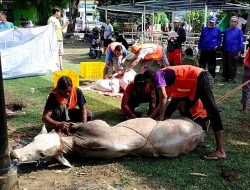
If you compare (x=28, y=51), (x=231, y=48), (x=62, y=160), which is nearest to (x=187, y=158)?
(x=62, y=160)

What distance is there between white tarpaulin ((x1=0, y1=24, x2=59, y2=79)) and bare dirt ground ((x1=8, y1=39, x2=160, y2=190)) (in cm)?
653

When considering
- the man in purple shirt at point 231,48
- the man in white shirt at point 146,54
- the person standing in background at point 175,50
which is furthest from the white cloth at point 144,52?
the person standing in background at point 175,50

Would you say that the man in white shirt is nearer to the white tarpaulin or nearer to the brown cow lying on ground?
the brown cow lying on ground

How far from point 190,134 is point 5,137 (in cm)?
242

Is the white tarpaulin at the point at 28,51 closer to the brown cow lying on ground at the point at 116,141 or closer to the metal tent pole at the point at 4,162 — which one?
the brown cow lying on ground at the point at 116,141

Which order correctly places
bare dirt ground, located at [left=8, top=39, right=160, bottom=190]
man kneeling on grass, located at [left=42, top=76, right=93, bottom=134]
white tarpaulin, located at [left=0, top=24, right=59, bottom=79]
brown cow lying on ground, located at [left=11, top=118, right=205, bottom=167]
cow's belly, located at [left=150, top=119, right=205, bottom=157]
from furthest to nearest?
white tarpaulin, located at [left=0, top=24, right=59, bottom=79] → man kneeling on grass, located at [left=42, top=76, right=93, bottom=134] → cow's belly, located at [left=150, top=119, right=205, bottom=157] → brown cow lying on ground, located at [left=11, top=118, right=205, bottom=167] → bare dirt ground, located at [left=8, top=39, right=160, bottom=190]

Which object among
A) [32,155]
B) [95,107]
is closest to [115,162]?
[32,155]

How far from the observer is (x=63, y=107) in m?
4.82

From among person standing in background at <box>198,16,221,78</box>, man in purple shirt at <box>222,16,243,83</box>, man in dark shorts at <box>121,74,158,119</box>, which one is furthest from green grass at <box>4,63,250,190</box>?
person standing in background at <box>198,16,221,78</box>

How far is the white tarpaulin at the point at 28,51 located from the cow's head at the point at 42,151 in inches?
259

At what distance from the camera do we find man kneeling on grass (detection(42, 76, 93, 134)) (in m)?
4.61

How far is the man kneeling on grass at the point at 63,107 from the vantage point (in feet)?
15.1

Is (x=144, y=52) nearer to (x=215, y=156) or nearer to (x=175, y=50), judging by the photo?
(x=215, y=156)

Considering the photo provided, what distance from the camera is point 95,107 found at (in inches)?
277
